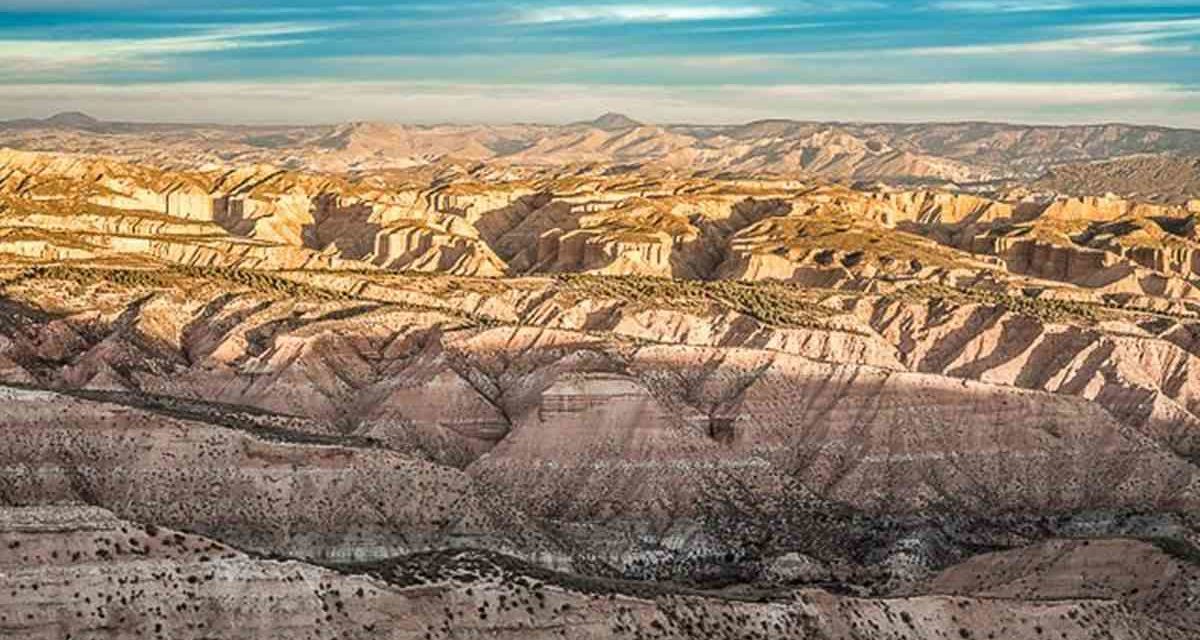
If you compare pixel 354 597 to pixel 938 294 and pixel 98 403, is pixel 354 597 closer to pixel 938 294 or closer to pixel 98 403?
pixel 98 403

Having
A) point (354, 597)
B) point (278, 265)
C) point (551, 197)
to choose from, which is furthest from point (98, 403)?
point (551, 197)

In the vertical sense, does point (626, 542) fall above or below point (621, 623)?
below

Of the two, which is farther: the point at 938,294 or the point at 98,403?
the point at 938,294

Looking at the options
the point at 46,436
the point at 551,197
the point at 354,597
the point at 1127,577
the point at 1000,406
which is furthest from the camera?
the point at 551,197

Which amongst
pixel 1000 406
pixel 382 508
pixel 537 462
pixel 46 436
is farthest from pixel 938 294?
pixel 46 436

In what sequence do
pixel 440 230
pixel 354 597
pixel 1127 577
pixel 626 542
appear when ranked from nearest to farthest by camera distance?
pixel 354 597, pixel 1127 577, pixel 626 542, pixel 440 230

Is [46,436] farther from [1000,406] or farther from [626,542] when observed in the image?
[1000,406]
